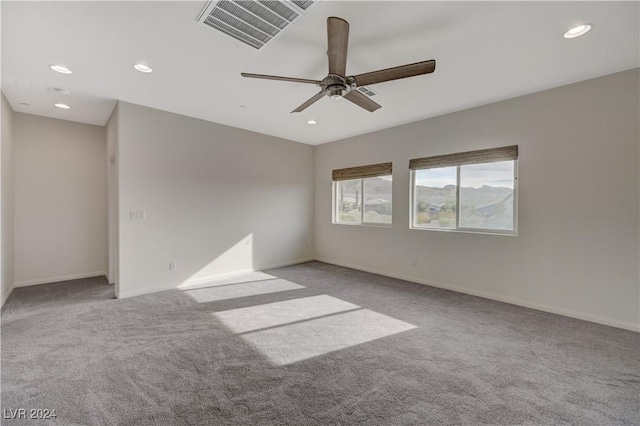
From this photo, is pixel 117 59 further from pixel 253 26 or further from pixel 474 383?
pixel 474 383

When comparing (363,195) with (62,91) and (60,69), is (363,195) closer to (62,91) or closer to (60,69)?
(60,69)

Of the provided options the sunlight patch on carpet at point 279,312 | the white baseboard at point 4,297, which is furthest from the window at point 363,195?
the white baseboard at point 4,297

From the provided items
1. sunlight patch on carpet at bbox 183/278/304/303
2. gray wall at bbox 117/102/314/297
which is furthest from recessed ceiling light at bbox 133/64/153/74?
sunlight patch on carpet at bbox 183/278/304/303

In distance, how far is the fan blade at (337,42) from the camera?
1.90 metres

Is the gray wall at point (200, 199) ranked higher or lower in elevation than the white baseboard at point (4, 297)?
higher

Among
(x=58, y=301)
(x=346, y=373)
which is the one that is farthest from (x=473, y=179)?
(x=58, y=301)

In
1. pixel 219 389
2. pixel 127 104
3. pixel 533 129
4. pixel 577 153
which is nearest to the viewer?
pixel 219 389

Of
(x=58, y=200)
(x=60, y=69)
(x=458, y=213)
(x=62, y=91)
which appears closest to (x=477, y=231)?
(x=458, y=213)

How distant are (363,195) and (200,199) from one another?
3102 millimetres

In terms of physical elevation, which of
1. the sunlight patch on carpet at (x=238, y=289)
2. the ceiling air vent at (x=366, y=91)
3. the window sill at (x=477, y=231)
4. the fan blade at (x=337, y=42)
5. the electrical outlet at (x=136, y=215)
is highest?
the ceiling air vent at (x=366, y=91)

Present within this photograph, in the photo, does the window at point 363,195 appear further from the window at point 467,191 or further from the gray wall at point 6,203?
the gray wall at point 6,203

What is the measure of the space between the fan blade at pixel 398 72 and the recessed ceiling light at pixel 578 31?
125 cm

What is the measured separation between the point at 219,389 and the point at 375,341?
145cm

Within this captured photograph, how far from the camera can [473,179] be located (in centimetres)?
415
